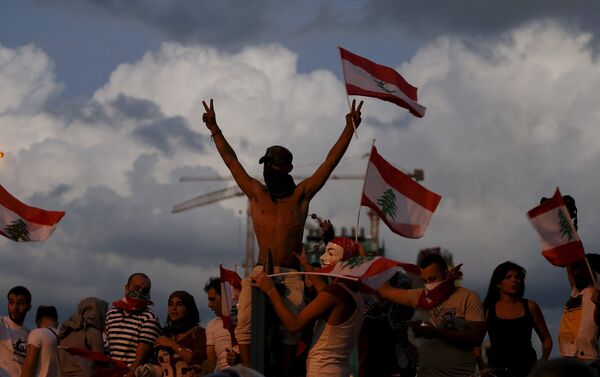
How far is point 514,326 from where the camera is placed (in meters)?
13.1

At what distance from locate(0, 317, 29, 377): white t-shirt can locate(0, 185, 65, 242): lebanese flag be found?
54.1 inches

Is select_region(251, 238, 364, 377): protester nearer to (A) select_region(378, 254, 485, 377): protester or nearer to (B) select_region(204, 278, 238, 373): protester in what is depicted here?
(A) select_region(378, 254, 485, 377): protester

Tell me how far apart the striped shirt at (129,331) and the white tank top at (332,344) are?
3118 millimetres

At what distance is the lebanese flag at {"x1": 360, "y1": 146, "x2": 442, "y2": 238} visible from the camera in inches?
561

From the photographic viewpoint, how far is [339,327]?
11.2 metres

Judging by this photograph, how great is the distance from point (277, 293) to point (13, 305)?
17.2ft

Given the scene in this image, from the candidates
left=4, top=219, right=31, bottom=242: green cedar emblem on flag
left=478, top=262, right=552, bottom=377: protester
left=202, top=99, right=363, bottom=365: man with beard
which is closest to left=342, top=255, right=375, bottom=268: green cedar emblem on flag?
left=202, top=99, right=363, bottom=365: man with beard

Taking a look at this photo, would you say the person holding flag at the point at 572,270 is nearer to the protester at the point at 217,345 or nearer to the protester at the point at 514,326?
the protester at the point at 514,326

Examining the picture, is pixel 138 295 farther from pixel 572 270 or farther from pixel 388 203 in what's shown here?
pixel 572 270

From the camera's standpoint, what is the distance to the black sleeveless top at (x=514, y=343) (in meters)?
13.0

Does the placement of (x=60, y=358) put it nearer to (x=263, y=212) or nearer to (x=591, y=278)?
(x=263, y=212)

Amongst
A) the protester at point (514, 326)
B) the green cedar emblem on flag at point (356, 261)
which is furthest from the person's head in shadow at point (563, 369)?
the protester at point (514, 326)

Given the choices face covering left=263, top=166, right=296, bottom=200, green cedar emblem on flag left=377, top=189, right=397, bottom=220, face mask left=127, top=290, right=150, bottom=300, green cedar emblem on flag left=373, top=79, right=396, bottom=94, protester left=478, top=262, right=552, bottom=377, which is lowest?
protester left=478, top=262, right=552, bottom=377

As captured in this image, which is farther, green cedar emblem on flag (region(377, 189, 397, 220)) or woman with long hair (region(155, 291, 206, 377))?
green cedar emblem on flag (region(377, 189, 397, 220))
